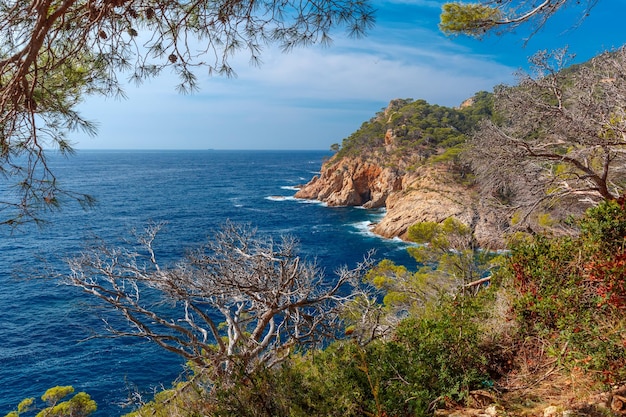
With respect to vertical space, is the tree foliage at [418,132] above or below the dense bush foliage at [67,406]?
above

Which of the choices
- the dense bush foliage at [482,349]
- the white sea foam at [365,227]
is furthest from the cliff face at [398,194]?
the dense bush foliage at [482,349]

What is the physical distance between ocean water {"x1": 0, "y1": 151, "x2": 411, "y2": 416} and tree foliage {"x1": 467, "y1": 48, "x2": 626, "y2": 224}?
6.82 metres

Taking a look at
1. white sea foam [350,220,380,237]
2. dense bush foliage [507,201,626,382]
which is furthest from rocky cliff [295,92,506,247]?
dense bush foliage [507,201,626,382]

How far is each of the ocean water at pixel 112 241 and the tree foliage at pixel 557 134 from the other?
682cm

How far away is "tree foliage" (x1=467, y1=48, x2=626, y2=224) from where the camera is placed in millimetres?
6305

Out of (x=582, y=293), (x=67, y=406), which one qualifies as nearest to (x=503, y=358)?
(x=582, y=293)

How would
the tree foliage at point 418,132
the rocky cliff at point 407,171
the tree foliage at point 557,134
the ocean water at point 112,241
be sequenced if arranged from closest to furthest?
the tree foliage at point 557,134
the ocean water at point 112,241
the rocky cliff at point 407,171
the tree foliage at point 418,132

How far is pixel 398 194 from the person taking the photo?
40.5 m

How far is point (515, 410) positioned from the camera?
3207mm

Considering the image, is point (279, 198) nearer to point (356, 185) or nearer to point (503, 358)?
point (356, 185)

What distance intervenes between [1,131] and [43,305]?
21667mm

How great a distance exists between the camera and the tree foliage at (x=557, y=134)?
20.7 feet

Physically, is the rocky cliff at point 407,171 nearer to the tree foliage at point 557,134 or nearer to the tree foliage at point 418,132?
the tree foliage at point 418,132

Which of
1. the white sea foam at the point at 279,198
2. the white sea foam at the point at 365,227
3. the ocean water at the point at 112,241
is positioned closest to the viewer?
the ocean water at the point at 112,241
